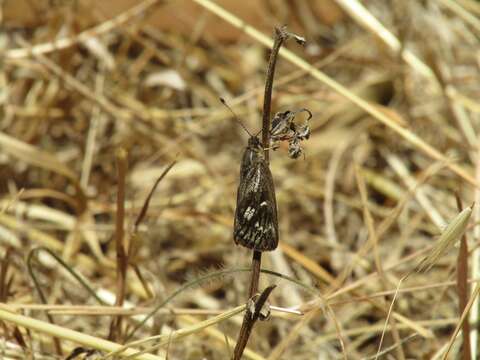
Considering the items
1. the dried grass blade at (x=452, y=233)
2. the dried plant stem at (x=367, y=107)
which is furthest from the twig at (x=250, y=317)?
the dried plant stem at (x=367, y=107)

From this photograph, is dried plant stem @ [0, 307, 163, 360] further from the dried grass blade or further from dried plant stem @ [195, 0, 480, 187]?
dried plant stem @ [195, 0, 480, 187]

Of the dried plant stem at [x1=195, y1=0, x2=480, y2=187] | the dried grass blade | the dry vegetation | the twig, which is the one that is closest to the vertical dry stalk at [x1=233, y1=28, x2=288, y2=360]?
the twig

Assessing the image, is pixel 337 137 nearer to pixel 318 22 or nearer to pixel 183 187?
pixel 183 187

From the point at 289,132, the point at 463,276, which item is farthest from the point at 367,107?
the point at 289,132

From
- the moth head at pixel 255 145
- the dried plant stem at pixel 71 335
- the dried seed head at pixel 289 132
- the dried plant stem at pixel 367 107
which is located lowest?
the dried plant stem at pixel 71 335

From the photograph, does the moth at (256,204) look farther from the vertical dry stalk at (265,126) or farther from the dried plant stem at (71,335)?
the dried plant stem at (71,335)

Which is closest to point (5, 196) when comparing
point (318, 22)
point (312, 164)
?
point (312, 164)
